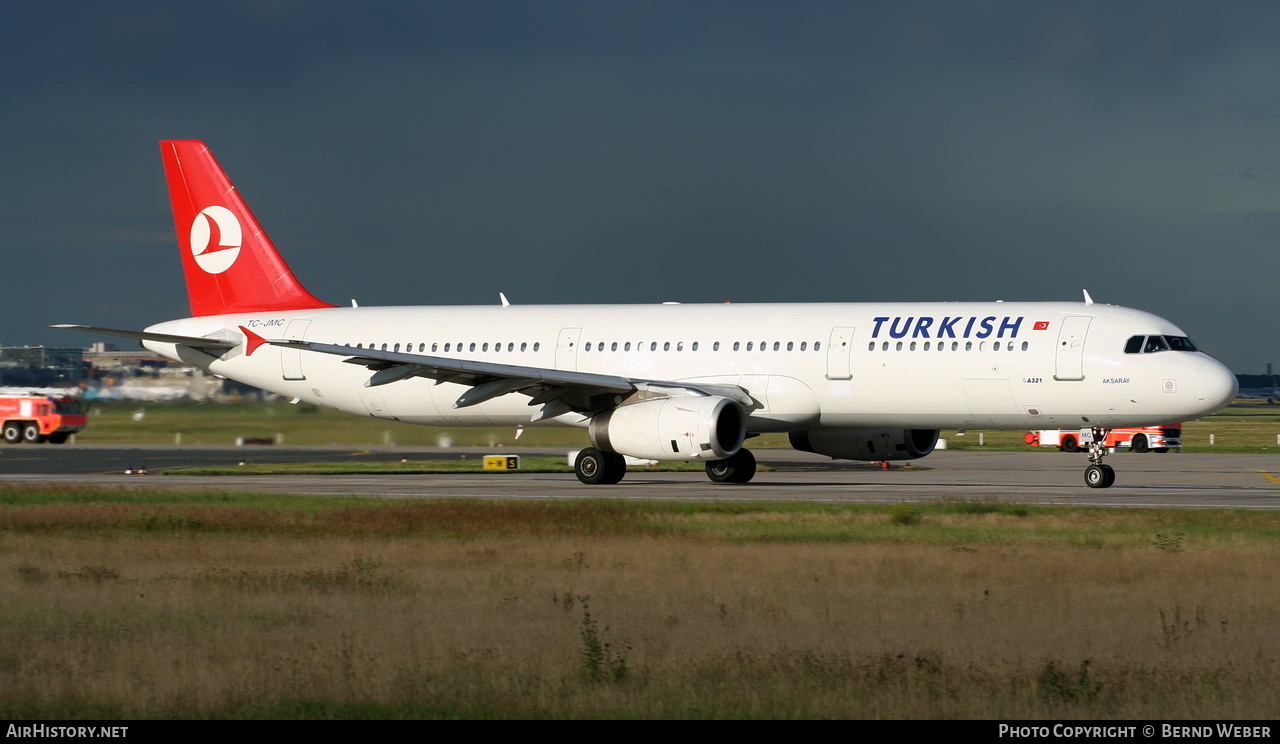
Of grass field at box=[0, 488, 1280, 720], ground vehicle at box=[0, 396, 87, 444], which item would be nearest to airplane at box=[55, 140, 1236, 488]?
grass field at box=[0, 488, 1280, 720]

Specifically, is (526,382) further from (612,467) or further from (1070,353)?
(1070,353)

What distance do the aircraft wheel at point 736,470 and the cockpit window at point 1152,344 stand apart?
882 centimetres

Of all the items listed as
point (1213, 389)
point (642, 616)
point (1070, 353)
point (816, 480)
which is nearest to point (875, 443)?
point (816, 480)

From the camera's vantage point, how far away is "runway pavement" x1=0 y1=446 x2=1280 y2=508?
92.7 ft

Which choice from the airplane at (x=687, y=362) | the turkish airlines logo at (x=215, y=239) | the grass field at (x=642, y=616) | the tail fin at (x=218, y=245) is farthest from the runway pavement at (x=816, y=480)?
the grass field at (x=642, y=616)

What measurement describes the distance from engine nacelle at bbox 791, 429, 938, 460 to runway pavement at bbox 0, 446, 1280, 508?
2.36 ft

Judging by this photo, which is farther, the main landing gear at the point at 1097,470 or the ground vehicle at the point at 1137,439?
the ground vehicle at the point at 1137,439

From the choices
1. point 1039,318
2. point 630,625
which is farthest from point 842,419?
point 630,625

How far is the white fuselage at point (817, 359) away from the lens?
95.9 feet

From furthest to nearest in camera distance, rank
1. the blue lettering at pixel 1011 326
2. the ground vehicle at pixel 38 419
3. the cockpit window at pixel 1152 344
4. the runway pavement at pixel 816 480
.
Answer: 1. the ground vehicle at pixel 38 419
2. the blue lettering at pixel 1011 326
3. the cockpit window at pixel 1152 344
4. the runway pavement at pixel 816 480

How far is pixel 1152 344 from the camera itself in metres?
29.1

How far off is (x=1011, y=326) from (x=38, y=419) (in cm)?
4660

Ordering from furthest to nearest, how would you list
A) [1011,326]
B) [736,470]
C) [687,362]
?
[736,470], [687,362], [1011,326]

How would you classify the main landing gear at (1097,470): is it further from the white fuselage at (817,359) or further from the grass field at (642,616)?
the grass field at (642,616)
